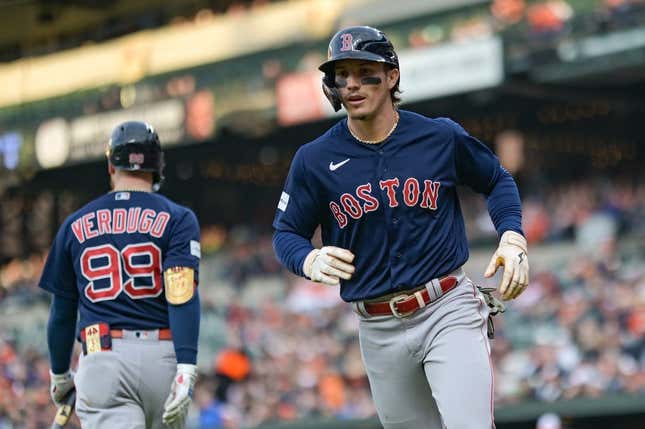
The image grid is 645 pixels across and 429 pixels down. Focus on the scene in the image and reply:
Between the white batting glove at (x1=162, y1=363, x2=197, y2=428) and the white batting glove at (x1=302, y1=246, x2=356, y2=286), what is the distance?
1.30 meters

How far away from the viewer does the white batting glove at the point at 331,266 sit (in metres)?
4.55

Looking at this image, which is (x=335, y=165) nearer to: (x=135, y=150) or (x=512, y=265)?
(x=512, y=265)

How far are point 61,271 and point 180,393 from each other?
87cm

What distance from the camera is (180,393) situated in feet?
Answer: 18.8

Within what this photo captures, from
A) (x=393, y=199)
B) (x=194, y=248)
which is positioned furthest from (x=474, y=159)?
(x=194, y=248)

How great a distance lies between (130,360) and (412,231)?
5.23 ft

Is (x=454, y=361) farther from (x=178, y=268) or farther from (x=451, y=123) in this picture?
(x=178, y=268)

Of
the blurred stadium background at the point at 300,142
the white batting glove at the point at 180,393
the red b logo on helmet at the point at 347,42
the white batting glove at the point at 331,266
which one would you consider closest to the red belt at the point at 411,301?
the white batting glove at the point at 331,266

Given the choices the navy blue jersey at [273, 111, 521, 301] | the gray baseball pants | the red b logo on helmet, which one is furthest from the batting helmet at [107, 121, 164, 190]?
the red b logo on helmet

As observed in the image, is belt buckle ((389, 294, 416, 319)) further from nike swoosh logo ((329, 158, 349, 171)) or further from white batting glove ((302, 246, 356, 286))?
nike swoosh logo ((329, 158, 349, 171))

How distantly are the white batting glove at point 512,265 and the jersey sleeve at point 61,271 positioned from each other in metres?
2.24

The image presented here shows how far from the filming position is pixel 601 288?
14961 millimetres

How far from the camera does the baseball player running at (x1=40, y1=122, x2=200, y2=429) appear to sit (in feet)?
19.0

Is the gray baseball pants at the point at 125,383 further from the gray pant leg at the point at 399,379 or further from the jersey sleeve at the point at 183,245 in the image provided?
the gray pant leg at the point at 399,379
